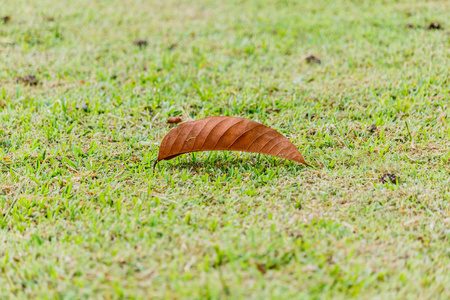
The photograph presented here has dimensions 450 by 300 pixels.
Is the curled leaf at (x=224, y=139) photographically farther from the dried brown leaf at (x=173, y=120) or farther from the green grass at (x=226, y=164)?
the dried brown leaf at (x=173, y=120)

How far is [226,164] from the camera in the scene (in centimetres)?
202

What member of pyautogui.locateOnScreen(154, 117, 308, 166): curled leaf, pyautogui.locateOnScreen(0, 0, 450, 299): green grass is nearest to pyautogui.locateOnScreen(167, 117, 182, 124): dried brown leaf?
pyautogui.locateOnScreen(0, 0, 450, 299): green grass

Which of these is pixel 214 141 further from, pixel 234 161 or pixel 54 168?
pixel 54 168

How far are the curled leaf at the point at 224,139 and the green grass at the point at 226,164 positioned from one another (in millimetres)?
100

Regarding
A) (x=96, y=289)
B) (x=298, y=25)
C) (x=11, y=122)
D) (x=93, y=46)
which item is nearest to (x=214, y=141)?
(x=96, y=289)

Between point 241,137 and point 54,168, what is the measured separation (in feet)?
2.98

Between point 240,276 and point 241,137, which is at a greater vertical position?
point 241,137

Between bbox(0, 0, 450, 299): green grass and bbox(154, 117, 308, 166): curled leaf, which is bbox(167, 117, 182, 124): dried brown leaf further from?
bbox(154, 117, 308, 166): curled leaf

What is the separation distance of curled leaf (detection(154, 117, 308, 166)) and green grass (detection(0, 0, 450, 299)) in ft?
0.33

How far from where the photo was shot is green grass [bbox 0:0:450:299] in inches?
53.5

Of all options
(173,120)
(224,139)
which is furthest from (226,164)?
(173,120)

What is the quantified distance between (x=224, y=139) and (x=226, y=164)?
0.54ft

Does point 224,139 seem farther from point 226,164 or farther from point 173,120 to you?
point 173,120

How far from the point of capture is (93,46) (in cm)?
341
